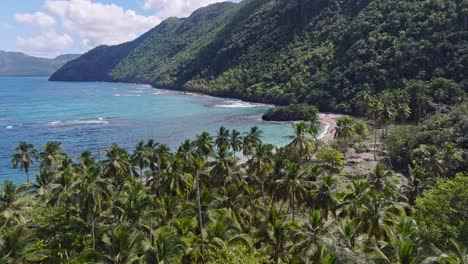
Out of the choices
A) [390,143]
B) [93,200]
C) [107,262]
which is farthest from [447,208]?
[390,143]

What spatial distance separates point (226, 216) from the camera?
3762 cm

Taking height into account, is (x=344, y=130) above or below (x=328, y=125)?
above

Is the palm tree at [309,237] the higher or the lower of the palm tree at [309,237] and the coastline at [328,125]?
the higher

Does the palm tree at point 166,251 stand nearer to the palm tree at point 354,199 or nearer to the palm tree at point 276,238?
the palm tree at point 276,238

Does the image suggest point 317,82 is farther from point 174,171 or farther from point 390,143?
point 174,171

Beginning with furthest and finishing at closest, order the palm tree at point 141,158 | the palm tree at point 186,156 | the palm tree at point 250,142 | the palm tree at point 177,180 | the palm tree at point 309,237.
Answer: the palm tree at point 250,142
the palm tree at point 141,158
the palm tree at point 186,156
the palm tree at point 177,180
the palm tree at point 309,237

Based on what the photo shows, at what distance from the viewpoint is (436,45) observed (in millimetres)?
151625

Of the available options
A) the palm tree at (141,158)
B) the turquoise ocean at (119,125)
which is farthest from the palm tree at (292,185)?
the turquoise ocean at (119,125)

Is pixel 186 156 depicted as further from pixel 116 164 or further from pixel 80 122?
pixel 80 122

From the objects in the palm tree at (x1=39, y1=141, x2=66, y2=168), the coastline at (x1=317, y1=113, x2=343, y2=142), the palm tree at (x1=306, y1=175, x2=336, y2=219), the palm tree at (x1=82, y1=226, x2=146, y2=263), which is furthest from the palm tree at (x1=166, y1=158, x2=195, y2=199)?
the coastline at (x1=317, y1=113, x2=343, y2=142)

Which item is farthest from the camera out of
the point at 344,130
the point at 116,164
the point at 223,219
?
the point at 344,130

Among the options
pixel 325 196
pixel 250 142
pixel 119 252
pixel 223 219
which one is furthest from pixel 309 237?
pixel 250 142

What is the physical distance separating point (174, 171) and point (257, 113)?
118178 mm

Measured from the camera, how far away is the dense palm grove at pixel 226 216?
96.5 feet
